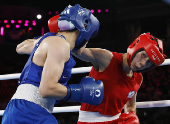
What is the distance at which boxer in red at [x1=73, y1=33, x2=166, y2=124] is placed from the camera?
1848 mm

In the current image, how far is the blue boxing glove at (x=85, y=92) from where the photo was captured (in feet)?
4.30

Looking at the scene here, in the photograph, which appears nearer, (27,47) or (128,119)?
(27,47)

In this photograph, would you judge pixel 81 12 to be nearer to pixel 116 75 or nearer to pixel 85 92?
pixel 85 92

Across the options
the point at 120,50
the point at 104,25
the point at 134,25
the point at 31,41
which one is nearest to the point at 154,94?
the point at 120,50

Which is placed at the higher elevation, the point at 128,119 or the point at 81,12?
the point at 81,12

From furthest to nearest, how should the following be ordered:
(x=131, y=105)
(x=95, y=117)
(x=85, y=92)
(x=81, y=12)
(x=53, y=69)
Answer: (x=131, y=105), (x=95, y=117), (x=81, y=12), (x=85, y=92), (x=53, y=69)

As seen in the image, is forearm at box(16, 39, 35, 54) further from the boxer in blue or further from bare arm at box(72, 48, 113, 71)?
bare arm at box(72, 48, 113, 71)

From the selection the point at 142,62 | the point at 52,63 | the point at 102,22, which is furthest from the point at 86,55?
the point at 102,22

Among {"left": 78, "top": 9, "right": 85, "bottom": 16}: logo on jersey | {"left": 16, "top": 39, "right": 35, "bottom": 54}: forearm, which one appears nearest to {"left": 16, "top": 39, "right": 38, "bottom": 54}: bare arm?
{"left": 16, "top": 39, "right": 35, "bottom": 54}: forearm

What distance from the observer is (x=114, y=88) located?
6.31 ft

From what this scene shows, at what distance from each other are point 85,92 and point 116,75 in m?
0.67

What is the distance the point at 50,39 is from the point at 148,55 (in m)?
0.83

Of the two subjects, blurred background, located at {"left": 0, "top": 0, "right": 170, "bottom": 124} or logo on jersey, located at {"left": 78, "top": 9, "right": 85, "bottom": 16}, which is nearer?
logo on jersey, located at {"left": 78, "top": 9, "right": 85, "bottom": 16}

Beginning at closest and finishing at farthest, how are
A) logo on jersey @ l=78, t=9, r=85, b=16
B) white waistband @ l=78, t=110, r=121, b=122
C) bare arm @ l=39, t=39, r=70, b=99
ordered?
bare arm @ l=39, t=39, r=70, b=99, logo on jersey @ l=78, t=9, r=85, b=16, white waistband @ l=78, t=110, r=121, b=122
